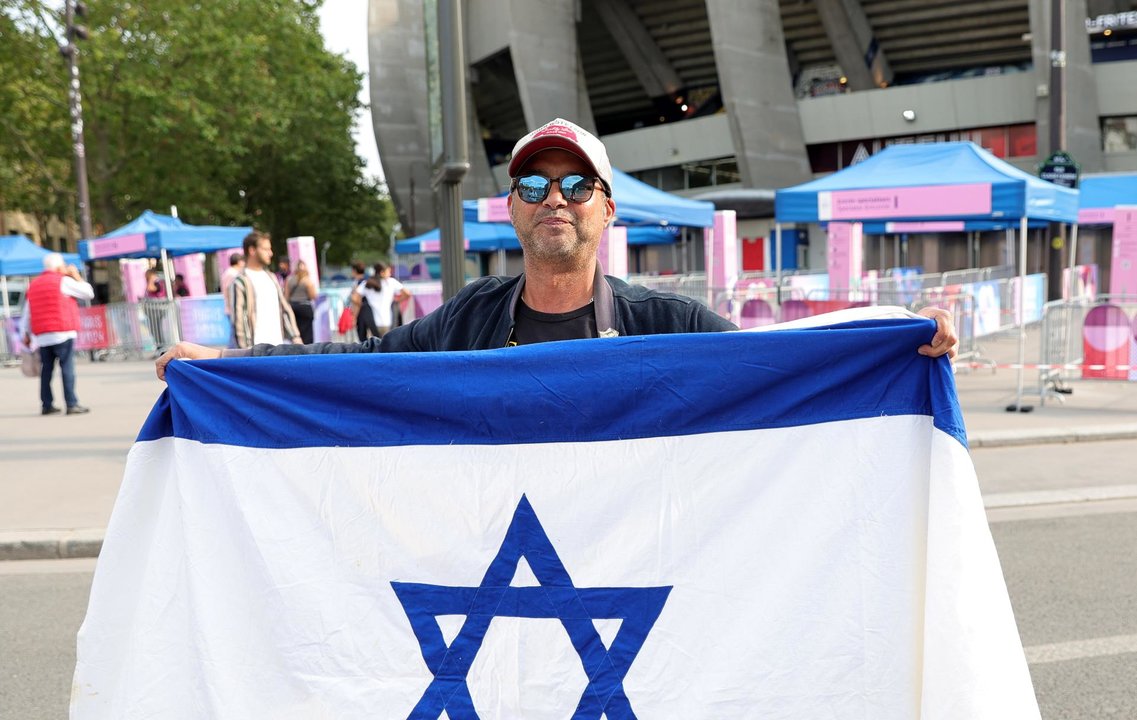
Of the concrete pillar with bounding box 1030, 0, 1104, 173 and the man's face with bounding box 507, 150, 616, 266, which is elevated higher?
the concrete pillar with bounding box 1030, 0, 1104, 173

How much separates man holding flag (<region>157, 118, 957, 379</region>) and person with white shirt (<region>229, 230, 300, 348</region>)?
6267 mm

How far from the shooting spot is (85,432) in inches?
427

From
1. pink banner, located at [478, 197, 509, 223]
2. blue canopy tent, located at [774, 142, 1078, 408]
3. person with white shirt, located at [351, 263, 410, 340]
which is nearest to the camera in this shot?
blue canopy tent, located at [774, 142, 1078, 408]

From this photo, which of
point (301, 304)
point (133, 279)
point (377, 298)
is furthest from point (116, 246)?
point (301, 304)

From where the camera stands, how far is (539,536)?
8.34 feet

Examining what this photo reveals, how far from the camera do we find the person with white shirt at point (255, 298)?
8758mm

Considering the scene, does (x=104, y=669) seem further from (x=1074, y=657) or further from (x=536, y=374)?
(x=1074, y=657)

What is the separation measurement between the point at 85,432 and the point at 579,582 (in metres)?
9.89

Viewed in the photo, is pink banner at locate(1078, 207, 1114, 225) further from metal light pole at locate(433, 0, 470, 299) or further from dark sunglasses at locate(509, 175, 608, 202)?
dark sunglasses at locate(509, 175, 608, 202)

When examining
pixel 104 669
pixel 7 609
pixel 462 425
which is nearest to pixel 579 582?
pixel 462 425

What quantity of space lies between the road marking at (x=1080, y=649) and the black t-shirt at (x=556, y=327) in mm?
2954

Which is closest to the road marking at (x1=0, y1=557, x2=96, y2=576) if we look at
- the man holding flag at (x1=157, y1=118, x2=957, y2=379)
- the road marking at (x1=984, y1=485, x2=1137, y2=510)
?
the man holding flag at (x1=157, y1=118, x2=957, y2=379)

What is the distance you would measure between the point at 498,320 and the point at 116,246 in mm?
21855

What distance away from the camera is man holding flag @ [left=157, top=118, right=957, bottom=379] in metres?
2.55
